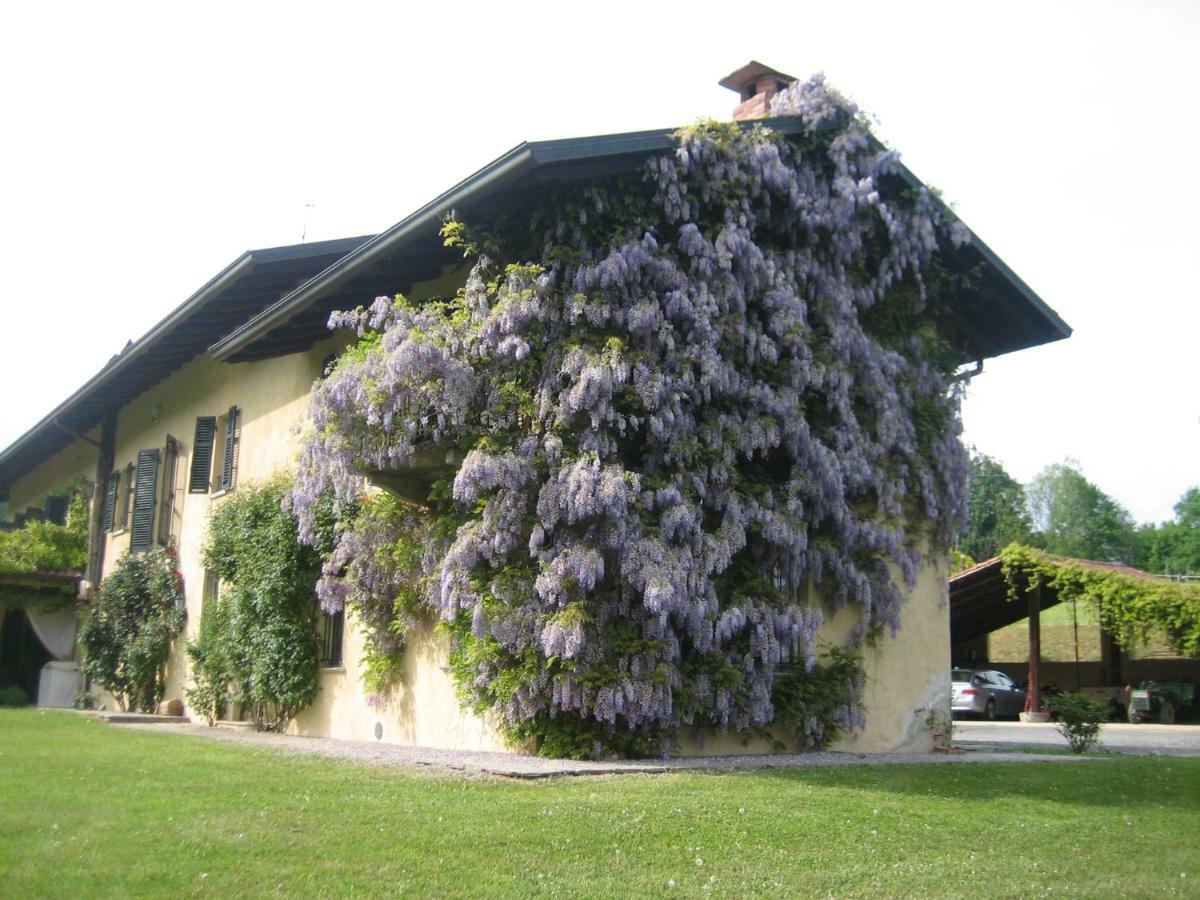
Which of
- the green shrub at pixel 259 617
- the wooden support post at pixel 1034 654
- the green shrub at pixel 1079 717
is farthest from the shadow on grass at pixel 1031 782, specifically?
the wooden support post at pixel 1034 654

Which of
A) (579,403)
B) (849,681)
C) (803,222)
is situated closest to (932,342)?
(803,222)

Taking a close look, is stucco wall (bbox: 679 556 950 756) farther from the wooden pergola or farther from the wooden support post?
the wooden support post

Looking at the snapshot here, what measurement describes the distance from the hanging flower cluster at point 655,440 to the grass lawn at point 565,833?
5.64 ft

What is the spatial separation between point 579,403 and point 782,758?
3.92 meters

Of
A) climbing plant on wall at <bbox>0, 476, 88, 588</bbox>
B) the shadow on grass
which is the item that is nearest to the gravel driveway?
the shadow on grass

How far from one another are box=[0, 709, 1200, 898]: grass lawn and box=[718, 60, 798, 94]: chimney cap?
8585 mm

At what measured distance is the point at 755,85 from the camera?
15242 mm

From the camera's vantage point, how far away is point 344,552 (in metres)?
13.8

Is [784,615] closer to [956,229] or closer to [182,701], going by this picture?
[956,229]

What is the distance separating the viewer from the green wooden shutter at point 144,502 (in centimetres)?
2111

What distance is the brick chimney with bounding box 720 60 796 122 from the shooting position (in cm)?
1488

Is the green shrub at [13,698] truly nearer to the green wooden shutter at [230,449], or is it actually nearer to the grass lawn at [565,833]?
the green wooden shutter at [230,449]

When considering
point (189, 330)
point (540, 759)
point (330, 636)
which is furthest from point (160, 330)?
point (540, 759)

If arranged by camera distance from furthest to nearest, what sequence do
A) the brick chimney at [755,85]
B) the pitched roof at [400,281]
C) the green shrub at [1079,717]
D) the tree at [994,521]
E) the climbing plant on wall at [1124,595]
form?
the tree at [994,521] < the climbing plant on wall at [1124,595] < the brick chimney at [755,85] < the green shrub at [1079,717] < the pitched roof at [400,281]
